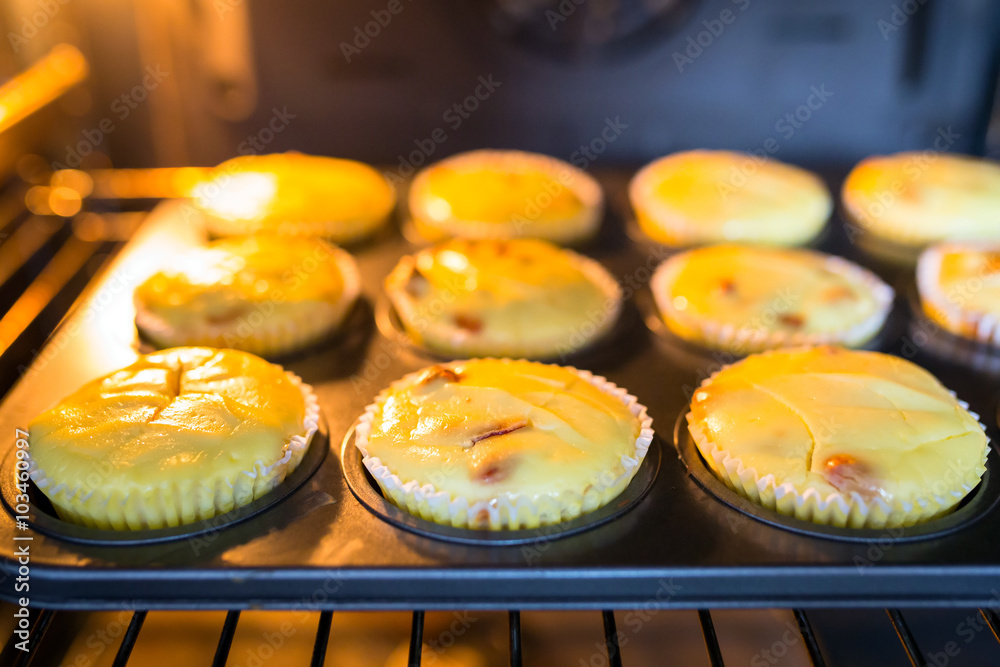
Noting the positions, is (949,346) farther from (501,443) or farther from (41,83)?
(41,83)

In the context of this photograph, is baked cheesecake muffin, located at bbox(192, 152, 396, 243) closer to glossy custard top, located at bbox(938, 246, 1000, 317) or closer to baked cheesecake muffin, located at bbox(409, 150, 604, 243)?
baked cheesecake muffin, located at bbox(409, 150, 604, 243)

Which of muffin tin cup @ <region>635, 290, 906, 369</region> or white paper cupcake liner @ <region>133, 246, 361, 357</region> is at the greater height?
white paper cupcake liner @ <region>133, 246, 361, 357</region>

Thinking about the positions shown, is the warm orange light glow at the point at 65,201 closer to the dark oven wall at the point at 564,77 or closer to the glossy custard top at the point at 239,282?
the dark oven wall at the point at 564,77

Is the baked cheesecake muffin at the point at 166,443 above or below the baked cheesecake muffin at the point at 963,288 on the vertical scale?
above

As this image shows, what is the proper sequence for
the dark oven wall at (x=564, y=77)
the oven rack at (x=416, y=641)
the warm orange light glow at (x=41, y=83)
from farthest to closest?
the dark oven wall at (x=564, y=77)
the warm orange light glow at (x=41, y=83)
the oven rack at (x=416, y=641)

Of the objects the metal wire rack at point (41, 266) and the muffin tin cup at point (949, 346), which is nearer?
the muffin tin cup at point (949, 346)

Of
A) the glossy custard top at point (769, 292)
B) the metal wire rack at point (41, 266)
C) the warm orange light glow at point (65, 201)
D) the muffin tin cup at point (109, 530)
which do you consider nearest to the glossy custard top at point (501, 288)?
the glossy custard top at point (769, 292)

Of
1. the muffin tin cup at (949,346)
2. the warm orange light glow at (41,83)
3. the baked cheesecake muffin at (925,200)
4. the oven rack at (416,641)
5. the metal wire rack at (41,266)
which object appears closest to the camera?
the oven rack at (416,641)

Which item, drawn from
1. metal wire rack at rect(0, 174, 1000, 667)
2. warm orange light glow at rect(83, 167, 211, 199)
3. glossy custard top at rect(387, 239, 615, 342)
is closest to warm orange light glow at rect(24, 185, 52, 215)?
metal wire rack at rect(0, 174, 1000, 667)
